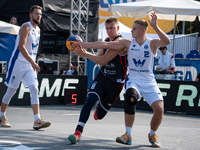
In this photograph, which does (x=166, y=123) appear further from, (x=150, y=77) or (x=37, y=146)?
(x=37, y=146)

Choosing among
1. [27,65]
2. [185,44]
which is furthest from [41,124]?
[185,44]

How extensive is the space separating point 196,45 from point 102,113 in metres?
17.4

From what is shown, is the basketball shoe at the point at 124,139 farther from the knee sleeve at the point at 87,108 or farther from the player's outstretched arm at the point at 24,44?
the player's outstretched arm at the point at 24,44

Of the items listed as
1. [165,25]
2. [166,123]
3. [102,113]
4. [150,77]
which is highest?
[165,25]

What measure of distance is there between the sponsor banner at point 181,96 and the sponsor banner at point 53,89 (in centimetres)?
268

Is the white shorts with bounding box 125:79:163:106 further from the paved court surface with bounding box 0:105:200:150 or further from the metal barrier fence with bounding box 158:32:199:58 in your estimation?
the metal barrier fence with bounding box 158:32:199:58

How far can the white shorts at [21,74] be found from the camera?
665cm

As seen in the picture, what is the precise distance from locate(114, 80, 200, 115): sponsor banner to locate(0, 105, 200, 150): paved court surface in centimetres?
63

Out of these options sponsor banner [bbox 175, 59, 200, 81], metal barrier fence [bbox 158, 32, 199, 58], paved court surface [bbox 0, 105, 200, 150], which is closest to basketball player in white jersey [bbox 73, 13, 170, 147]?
paved court surface [bbox 0, 105, 200, 150]

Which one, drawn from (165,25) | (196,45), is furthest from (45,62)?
(165,25)

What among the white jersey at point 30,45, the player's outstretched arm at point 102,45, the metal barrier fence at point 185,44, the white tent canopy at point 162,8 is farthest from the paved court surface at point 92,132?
the metal barrier fence at point 185,44

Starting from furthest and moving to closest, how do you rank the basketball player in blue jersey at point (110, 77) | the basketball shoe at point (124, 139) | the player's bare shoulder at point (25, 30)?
the player's bare shoulder at point (25, 30) → the basketball player in blue jersey at point (110, 77) → the basketball shoe at point (124, 139)

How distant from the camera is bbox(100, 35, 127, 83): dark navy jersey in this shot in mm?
5699

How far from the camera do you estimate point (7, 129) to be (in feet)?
21.1
